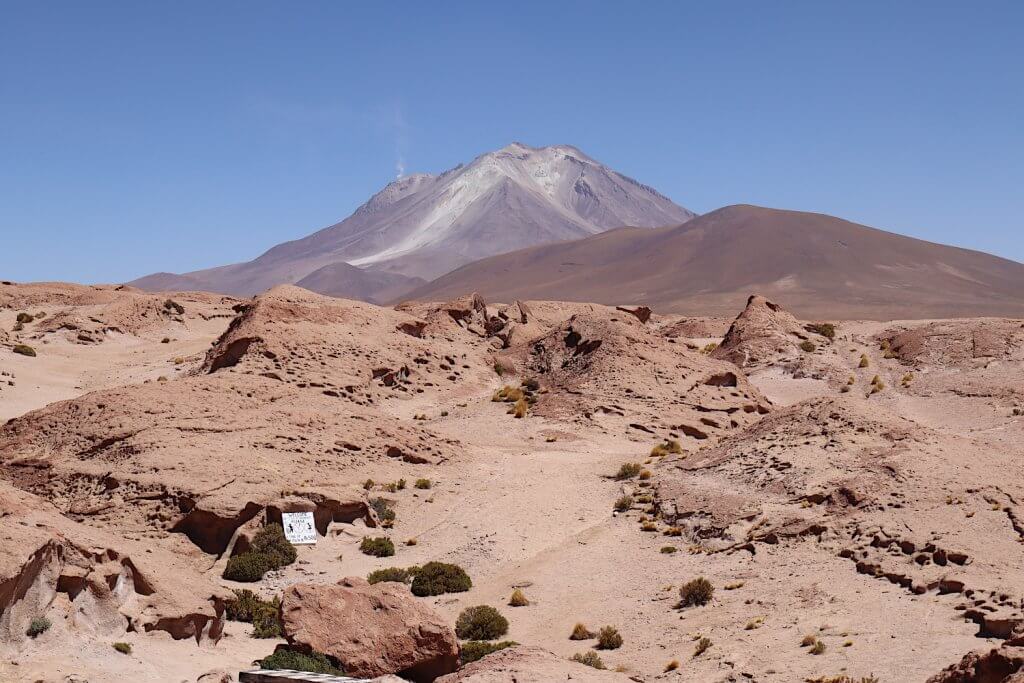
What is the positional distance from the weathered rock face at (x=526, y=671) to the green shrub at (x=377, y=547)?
→ 7.68m

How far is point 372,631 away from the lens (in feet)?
37.3

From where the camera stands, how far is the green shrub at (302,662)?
10.7 m

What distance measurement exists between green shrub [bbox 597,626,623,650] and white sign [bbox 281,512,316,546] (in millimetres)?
5250

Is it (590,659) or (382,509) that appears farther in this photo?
(382,509)

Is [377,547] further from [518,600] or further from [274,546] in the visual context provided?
[518,600]

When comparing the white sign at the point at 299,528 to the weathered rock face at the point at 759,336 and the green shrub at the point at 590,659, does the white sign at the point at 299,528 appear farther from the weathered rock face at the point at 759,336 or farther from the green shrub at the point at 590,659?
the weathered rock face at the point at 759,336

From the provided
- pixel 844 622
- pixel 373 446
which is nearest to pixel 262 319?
pixel 373 446

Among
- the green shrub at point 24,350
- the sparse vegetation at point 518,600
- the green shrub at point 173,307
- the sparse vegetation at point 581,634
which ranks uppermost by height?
the green shrub at point 173,307

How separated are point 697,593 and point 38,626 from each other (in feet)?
25.4

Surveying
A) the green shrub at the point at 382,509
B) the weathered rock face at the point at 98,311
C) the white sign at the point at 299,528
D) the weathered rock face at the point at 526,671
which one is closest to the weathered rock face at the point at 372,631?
the weathered rock face at the point at 526,671

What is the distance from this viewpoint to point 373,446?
20516 mm

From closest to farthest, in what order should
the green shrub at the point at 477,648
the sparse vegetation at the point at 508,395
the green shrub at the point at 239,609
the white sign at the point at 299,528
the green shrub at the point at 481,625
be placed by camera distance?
the green shrub at the point at 477,648
the green shrub at the point at 239,609
the green shrub at the point at 481,625
the white sign at the point at 299,528
the sparse vegetation at the point at 508,395

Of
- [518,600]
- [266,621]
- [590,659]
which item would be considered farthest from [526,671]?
[518,600]

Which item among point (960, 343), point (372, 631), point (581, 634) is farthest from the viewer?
point (960, 343)
